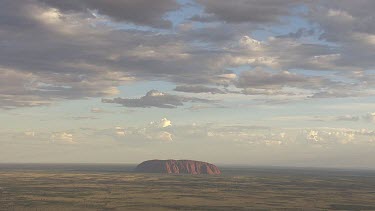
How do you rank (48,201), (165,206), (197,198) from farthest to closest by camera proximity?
(197,198), (48,201), (165,206)

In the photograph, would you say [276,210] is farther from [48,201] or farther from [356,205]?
[48,201]

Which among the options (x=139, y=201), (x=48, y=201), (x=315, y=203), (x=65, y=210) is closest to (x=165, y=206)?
(x=139, y=201)

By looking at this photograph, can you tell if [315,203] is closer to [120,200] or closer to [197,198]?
[197,198]

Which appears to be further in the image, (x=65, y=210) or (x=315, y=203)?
(x=315, y=203)

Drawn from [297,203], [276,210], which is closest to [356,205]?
[297,203]

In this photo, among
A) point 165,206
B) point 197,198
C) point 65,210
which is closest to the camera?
point 65,210

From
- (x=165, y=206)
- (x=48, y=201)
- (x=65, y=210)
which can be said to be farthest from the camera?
(x=48, y=201)

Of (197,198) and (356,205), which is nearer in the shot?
(356,205)

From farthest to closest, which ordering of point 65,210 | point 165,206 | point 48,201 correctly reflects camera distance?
point 48,201 → point 165,206 → point 65,210
